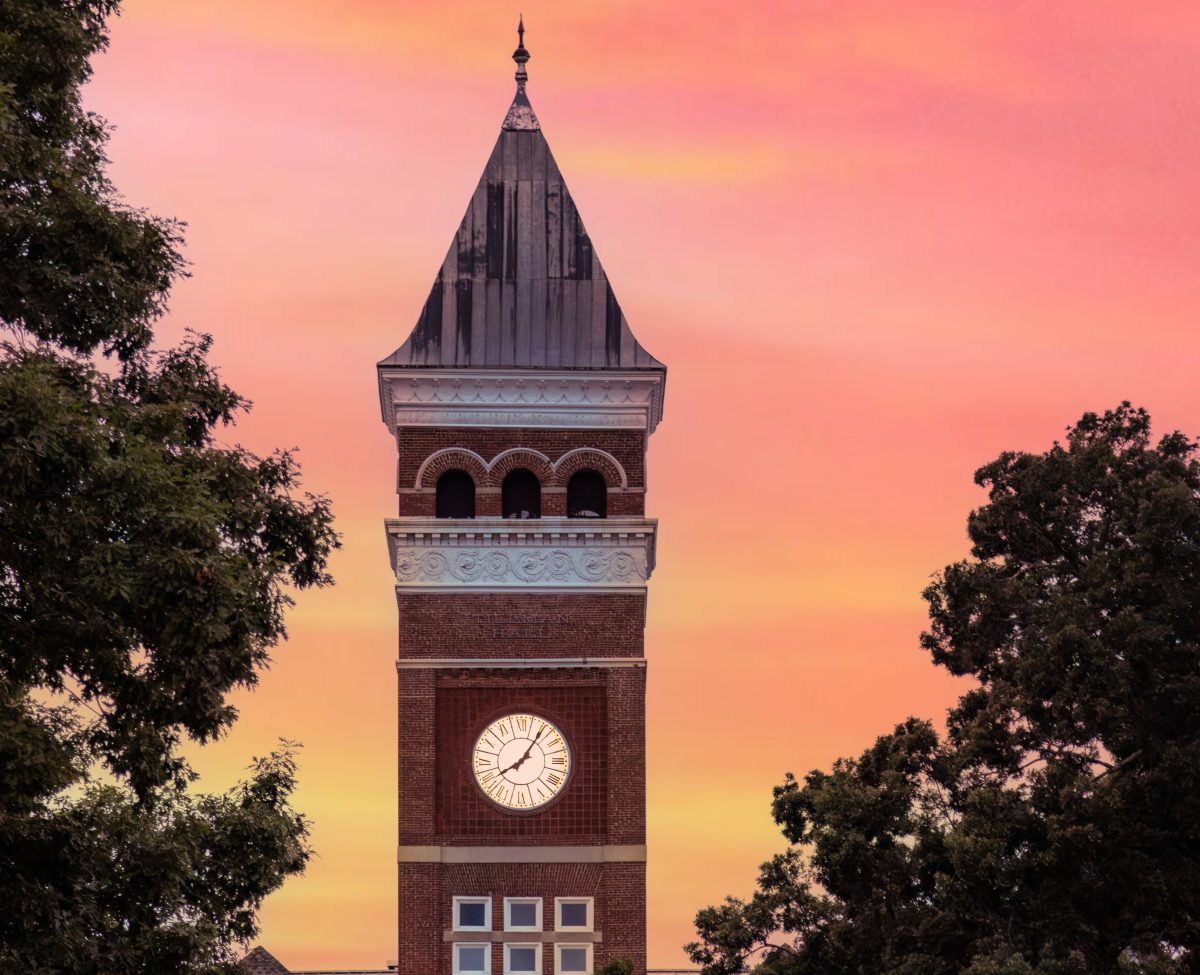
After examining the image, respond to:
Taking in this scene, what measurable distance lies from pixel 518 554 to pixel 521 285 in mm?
6425

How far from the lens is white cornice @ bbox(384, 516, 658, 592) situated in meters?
54.3

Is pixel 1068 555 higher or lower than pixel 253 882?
higher

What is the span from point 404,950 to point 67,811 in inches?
1133

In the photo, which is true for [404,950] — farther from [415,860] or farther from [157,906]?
[157,906]

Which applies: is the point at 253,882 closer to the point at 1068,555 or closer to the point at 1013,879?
the point at 1013,879

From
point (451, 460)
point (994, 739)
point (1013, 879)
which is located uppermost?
point (451, 460)

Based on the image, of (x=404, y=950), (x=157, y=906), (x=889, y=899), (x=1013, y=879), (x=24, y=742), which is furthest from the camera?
(x=404, y=950)

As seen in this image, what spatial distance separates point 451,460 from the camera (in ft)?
181

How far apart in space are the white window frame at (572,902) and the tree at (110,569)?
26.3 m

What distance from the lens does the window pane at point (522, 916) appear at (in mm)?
52625

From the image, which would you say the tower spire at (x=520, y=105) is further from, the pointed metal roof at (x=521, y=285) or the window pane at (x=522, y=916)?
the window pane at (x=522, y=916)

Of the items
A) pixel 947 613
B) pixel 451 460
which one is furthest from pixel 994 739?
pixel 451 460

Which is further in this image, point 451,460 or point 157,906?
point 451,460

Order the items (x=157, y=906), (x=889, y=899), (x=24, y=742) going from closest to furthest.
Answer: (x=24, y=742) → (x=157, y=906) → (x=889, y=899)
